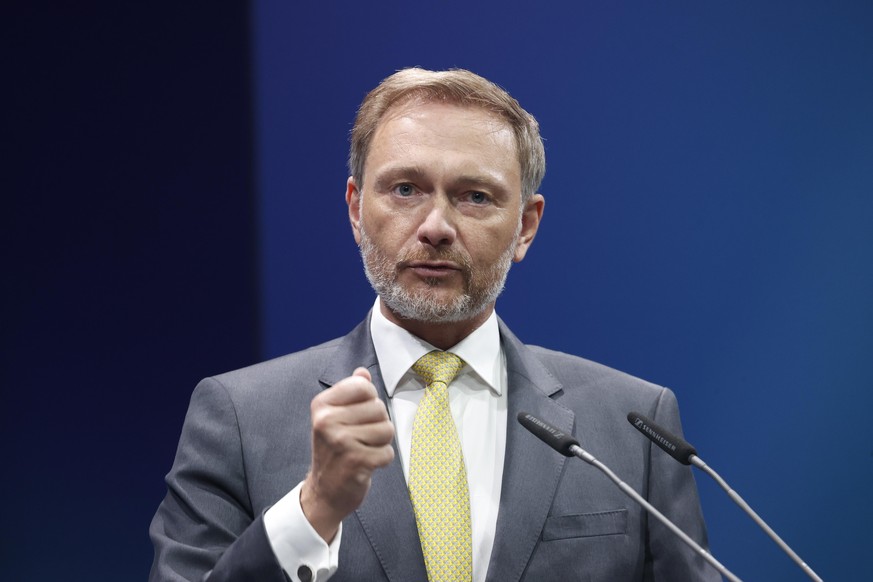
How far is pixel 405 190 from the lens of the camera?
1.80 m

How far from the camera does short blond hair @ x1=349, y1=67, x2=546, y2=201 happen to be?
1.87 metres

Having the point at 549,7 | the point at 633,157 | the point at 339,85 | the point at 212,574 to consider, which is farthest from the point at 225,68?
the point at 212,574

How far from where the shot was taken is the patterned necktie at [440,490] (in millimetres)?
1595

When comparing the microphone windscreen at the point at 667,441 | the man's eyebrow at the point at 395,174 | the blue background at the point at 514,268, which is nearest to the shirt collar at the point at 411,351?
the man's eyebrow at the point at 395,174

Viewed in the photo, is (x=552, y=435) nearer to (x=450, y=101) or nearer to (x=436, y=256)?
(x=436, y=256)

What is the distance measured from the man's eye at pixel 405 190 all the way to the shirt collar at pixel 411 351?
0.23 metres

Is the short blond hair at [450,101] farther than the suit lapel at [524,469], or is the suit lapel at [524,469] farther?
the short blond hair at [450,101]

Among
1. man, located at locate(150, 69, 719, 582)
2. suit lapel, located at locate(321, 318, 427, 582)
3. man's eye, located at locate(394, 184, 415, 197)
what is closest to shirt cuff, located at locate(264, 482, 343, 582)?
man, located at locate(150, 69, 719, 582)

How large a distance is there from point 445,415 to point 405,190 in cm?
40

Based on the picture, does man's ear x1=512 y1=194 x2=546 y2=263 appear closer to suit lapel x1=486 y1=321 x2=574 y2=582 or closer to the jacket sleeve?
suit lapel x1=486 y1=321 x2=574 y2=582

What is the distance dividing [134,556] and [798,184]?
1.84m

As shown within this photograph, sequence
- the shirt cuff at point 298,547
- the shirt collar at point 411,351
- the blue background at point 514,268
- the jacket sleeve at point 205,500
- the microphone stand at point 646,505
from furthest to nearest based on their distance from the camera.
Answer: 1. the blue background at point 514,268
2. the shirt collar at point 411,351
3. the jacket sleeve at point 205,500
4. the shirt cuff at point 298,547
5. the microphone stand at point 646,505

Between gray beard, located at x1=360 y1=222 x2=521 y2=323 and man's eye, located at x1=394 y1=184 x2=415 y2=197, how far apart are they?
3.9 inches

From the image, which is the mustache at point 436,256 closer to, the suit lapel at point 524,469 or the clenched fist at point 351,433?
the suit lapel at point 524,469
